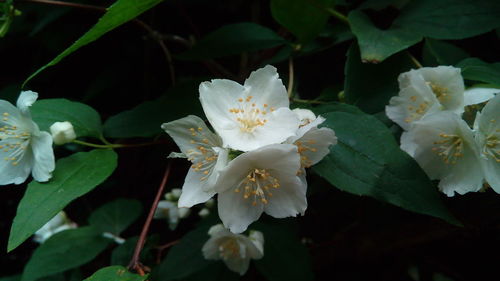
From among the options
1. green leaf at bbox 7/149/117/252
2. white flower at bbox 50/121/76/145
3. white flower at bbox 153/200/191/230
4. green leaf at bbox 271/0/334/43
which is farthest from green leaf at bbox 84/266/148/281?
green leaf at bbox 271/0/334/43

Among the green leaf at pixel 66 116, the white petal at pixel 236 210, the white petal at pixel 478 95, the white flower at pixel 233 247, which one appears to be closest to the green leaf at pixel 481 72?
the white petal at pixel 478 95

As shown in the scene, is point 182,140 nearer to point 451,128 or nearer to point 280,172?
point 280,172

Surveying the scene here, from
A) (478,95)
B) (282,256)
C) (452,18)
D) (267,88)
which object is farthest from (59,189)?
(452,18)

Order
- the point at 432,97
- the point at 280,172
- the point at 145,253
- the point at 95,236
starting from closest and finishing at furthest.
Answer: the point at 280,172 → the point at 432,97 → the point at 145,253 → the point at 95,236

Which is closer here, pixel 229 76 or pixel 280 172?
pixel 280 172

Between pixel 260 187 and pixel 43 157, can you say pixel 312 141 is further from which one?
pixel 43 157

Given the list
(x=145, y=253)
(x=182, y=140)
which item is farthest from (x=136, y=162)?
(x=182, y=140)

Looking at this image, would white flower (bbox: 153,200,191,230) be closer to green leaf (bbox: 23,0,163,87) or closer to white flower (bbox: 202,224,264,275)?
white flower (bbox: 202,224,264,275)
